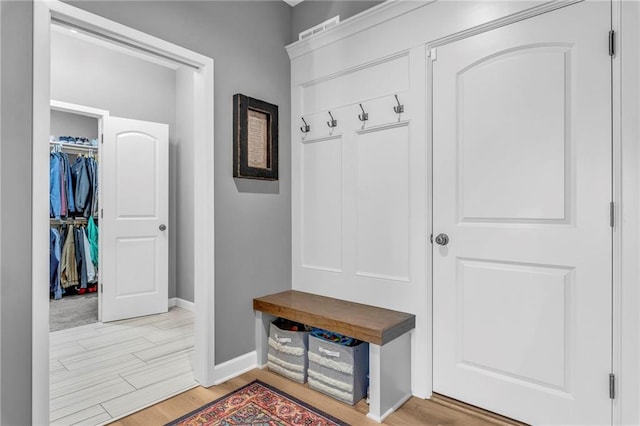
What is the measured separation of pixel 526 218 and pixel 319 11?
6.90ft

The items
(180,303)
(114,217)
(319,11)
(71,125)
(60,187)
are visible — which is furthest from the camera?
(71,125)

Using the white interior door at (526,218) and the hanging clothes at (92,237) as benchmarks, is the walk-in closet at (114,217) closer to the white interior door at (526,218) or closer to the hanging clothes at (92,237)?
the hanging clothes at (92,237)

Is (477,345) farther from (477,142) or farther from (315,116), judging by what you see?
(315,116)

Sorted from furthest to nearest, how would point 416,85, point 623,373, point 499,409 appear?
point 416,85, point 499,409, point 623,373

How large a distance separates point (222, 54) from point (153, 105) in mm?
2247

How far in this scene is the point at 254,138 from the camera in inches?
103

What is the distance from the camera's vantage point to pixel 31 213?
5.38 ft

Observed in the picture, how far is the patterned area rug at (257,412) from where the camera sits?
1.93 m

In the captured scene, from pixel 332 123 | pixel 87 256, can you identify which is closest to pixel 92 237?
pixel 87 256

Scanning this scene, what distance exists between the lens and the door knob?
211cm

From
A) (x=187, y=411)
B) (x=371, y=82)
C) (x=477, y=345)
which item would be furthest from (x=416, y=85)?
(x=187, y=411)

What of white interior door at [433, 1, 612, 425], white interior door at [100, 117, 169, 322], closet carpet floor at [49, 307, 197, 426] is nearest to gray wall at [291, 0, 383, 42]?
white interior door at [433, 1, 612, 425]

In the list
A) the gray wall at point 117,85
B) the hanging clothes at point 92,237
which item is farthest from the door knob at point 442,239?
the hanging clothes at point 92,237

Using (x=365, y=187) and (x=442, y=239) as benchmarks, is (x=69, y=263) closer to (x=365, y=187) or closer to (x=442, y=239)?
(x=365, y=187)
